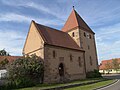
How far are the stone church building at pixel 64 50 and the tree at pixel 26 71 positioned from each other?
130 cm

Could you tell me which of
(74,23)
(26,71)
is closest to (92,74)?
(74,23)

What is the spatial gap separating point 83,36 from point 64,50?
32.1ft

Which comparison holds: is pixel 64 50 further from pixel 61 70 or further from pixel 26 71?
pixel 26 71

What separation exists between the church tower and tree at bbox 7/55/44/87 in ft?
46.6

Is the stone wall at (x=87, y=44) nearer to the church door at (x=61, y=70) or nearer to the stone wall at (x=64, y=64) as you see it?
the stone wall at (x=64, y=64)

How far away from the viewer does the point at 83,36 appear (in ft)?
120

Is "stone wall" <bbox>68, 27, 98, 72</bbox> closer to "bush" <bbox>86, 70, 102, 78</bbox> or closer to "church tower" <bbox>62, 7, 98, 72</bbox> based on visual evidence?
"church tower" <bbox>62, 7, 98, 72</bbox>

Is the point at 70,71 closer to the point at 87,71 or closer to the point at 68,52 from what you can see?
the point at 68,52

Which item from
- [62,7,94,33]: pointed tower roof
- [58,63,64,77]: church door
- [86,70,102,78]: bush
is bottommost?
[86,70,102,78]: bush

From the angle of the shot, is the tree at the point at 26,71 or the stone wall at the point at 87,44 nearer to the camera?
the tree at the point at 26,71

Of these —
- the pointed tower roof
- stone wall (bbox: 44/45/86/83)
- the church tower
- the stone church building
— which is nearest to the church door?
the stone church building

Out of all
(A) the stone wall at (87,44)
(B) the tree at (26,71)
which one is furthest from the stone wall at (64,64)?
(A) the stone wall at (87,44)

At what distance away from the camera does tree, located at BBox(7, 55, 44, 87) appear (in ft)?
69.4

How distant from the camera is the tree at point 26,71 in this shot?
21163mm
